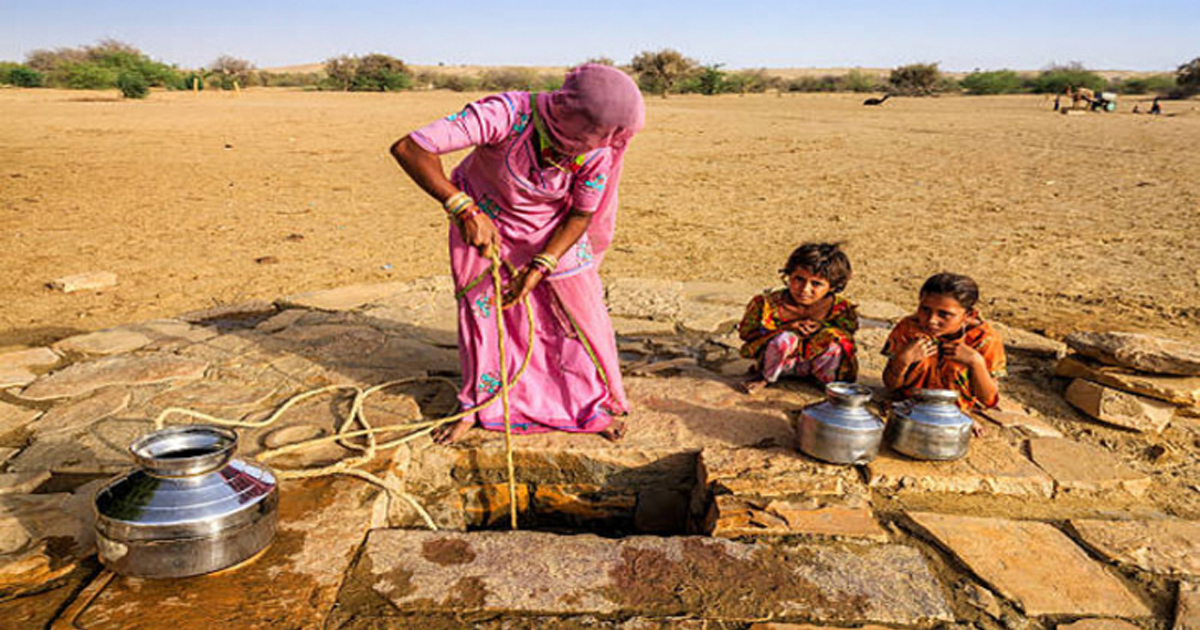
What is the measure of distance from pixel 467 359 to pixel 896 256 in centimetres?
418

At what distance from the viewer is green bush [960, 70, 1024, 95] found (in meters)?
34.6

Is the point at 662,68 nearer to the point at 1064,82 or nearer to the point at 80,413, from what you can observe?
the point at 1064,82

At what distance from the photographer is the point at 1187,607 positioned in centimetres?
194

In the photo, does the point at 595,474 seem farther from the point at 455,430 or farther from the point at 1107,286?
the point at 1107,286

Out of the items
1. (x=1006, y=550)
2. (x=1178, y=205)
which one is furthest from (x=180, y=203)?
(x=1178, y=205)

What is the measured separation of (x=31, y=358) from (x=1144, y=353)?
15.8ft

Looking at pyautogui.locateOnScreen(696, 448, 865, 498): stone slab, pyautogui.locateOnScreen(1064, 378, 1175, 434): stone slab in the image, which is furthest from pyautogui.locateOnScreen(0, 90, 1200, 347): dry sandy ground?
pyautogui.locateOnScreen(696, 448, 865, 498): stone slab

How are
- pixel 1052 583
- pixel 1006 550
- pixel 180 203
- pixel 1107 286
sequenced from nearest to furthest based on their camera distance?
1. pixel 1052 583
2. pixel 1006 550
3. pixel 1107 286
4. pixel 180 203

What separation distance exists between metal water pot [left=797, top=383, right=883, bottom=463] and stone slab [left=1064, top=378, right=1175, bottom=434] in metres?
1.20

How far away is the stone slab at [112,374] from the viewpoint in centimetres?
309

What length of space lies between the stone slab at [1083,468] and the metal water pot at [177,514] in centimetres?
247

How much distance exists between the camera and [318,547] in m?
2.03

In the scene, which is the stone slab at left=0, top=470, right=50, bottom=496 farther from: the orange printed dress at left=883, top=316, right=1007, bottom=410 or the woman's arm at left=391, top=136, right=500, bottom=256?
the orange printed dress at left=883, top=316, right=1007, bottom=410

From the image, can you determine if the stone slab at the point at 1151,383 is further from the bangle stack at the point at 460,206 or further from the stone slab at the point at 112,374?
the stone slab at the point at 112,374
